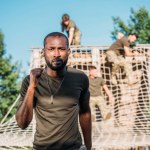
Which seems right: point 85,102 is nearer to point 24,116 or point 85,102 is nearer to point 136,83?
point 24,116

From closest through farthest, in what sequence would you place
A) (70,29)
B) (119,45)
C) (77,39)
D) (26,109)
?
1. (26,109)
2. (119,45)
3. (70,29)
4. (77,39)

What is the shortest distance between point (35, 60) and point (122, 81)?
159 centimetres

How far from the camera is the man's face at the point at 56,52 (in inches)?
58.7

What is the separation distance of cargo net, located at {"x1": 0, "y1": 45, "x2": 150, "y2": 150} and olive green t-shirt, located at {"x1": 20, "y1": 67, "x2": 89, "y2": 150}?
2.90 metres

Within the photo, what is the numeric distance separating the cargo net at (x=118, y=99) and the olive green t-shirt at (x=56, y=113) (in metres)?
2.90

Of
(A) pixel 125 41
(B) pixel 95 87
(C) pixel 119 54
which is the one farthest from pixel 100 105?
(A) pixel 125 41

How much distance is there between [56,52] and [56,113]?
0.98 feet

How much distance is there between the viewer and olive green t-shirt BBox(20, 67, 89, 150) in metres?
1.44

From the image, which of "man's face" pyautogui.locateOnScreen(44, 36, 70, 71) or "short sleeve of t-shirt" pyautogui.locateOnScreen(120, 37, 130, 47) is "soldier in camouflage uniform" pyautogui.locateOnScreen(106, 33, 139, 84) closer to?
"short sleeve of t-shirt" pyautogui.locateOnScreen(120, 37, 130, 47)

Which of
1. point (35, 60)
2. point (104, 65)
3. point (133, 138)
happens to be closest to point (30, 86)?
point (133, 138)

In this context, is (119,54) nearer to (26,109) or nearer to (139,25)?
(26,109)

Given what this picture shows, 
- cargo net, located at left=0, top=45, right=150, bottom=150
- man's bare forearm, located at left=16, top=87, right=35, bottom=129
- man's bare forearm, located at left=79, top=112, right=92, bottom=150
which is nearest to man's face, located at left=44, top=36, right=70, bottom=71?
man's bare forearm, located at left=16, top=87, right=35, bottom=129

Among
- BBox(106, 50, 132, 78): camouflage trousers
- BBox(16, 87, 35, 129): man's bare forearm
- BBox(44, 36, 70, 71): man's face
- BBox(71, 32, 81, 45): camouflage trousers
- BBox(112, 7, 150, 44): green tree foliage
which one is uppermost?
BBox(112, 7, 150, 44): green tree foliage

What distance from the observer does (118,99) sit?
5.54m
